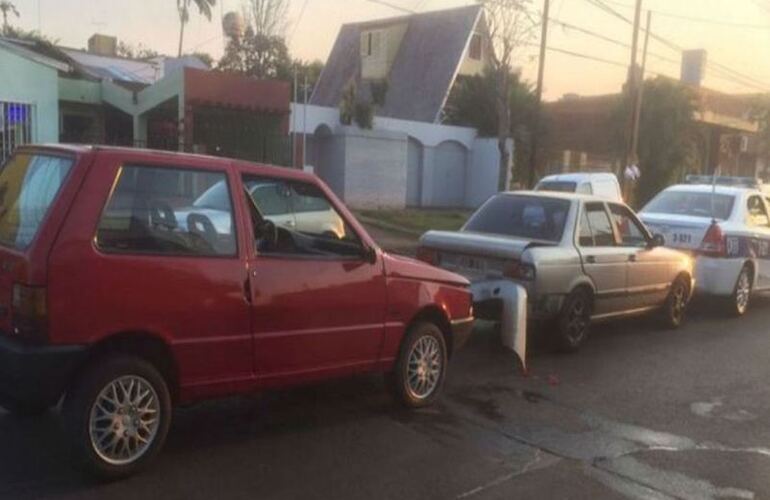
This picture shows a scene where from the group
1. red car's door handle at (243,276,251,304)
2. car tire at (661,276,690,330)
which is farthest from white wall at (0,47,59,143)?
red car's door handle at (243,276,251,304)

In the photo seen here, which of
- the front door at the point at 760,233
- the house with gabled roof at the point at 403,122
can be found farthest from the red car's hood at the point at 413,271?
the house with gabled roof at the point at 403,122

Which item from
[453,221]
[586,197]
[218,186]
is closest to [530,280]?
[586,197]

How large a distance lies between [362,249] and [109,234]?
74.1 inches

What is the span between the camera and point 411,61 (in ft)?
129

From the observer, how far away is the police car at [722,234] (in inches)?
439

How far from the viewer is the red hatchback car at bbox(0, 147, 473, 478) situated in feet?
14.3

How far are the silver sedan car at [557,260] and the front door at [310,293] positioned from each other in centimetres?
211

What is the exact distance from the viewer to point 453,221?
76.2 feet

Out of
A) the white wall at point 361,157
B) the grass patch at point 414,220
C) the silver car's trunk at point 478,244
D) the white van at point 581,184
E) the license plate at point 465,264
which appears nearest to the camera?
the silver car's trunk at point 478,244

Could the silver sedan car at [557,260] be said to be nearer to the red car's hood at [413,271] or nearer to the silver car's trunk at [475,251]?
the silver car's trunk at [475,251]

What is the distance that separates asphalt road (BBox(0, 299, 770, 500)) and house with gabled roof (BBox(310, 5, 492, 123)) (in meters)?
28.5

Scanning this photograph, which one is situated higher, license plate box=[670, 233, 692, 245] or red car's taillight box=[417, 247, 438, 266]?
license plate box=[670, 233, 692, 245]

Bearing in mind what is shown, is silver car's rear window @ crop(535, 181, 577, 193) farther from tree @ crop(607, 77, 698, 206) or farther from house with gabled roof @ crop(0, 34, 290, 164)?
tree @ crop(607, 77, 698, 206)

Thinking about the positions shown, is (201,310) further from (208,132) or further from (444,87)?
(444,87)
